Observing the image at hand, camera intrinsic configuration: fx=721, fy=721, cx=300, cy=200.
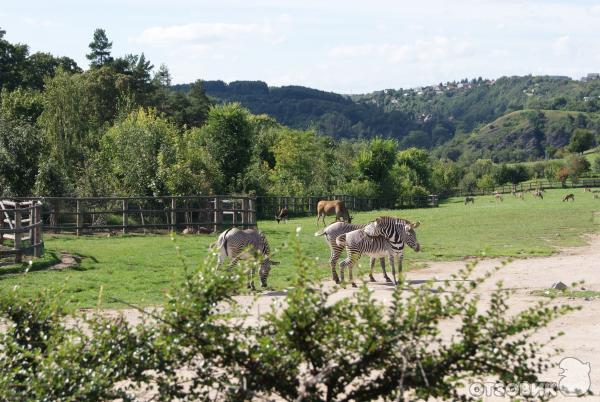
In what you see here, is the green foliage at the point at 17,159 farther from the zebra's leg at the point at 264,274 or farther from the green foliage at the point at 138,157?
the zebra's leg at the point at 264,274

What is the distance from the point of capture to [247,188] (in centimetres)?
5181

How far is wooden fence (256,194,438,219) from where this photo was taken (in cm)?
4756

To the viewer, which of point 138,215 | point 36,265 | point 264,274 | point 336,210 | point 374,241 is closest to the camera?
point 264,274

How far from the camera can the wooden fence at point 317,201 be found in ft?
156

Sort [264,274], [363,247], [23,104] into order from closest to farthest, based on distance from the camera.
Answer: [264,274] < [363,247] < [23,104]

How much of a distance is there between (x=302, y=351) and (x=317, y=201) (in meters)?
48.7

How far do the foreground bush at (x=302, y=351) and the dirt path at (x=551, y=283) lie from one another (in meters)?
1.54

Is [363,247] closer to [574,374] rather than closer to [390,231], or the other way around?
[390,231]

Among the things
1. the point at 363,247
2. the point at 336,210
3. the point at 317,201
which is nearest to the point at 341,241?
the point at 363,247

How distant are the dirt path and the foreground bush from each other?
1543 millimetres

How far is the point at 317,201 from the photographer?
53.6 m

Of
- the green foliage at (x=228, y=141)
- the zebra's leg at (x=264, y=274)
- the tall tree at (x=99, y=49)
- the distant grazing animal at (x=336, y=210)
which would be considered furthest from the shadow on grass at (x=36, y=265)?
the tall tree at (x=99, y=49)

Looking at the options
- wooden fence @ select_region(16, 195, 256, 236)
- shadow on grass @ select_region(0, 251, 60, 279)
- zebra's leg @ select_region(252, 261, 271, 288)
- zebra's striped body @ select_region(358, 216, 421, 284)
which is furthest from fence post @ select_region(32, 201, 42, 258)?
zebra's striped body @ select_region(358, 216, 421, 284)

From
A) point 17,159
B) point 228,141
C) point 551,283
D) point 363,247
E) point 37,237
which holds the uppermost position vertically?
point 228,141
